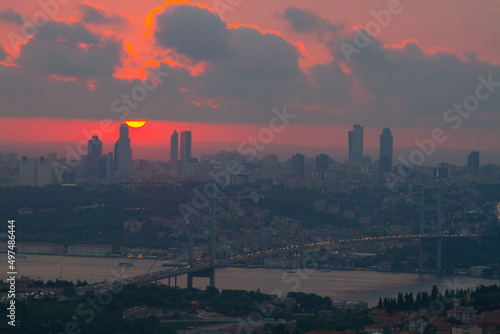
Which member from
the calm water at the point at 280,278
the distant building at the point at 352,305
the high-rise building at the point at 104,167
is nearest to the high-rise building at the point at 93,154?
the high-rise building at the point at 104,167

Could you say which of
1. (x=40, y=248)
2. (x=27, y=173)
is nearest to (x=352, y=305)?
(x=40, y=248)

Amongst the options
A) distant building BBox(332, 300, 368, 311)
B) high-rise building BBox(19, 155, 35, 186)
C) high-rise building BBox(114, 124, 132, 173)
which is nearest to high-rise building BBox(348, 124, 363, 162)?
high-rise building BBox(114, 124, 132, 173)

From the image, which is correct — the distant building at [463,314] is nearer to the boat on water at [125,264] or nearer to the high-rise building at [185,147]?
the boat on water at [125,264]

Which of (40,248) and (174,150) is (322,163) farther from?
(40,248)

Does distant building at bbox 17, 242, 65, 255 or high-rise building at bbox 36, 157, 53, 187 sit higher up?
high-rise building at bbox 36, 157, 53, 187

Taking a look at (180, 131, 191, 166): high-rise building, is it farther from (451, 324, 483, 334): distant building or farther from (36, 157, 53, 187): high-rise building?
(451, 324, 483, 334): distant building

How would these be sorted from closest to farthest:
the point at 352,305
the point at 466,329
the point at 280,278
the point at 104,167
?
the point at 466,329, the point at 352,305, the point at 280,278, the point at 104,167
